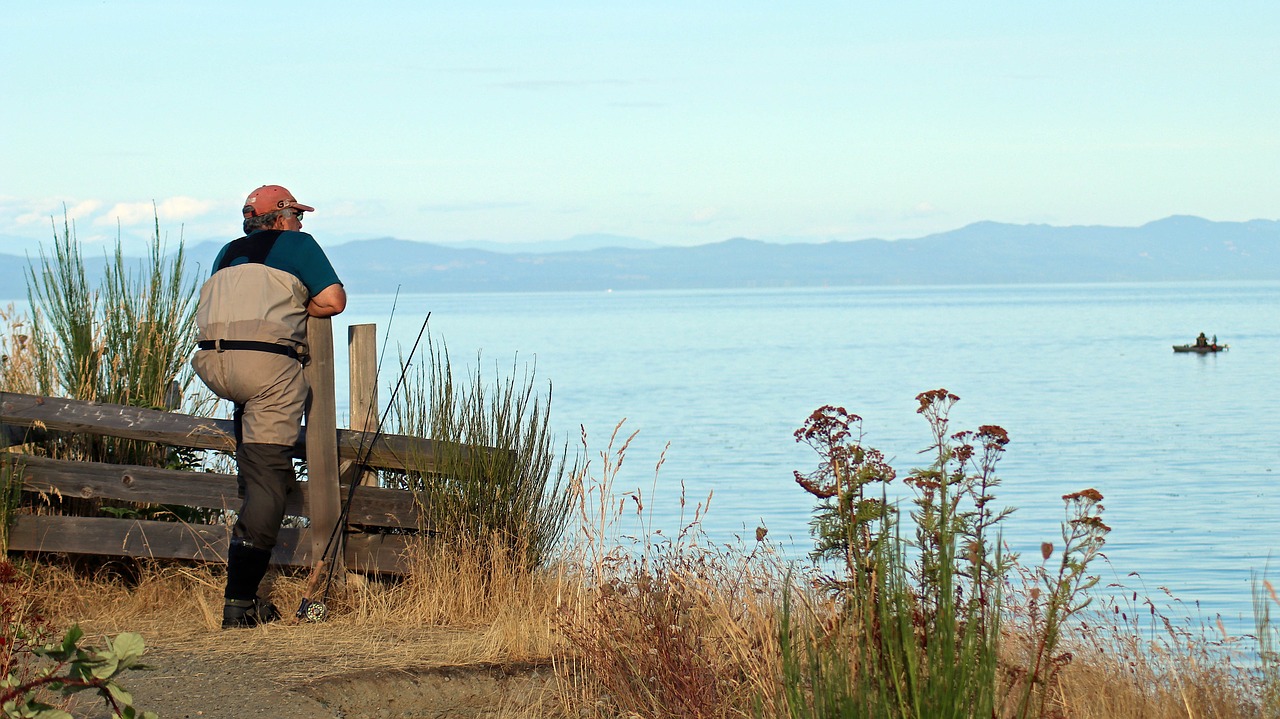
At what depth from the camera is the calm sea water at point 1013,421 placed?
14.9 metres

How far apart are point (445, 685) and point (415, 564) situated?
135 centimetres

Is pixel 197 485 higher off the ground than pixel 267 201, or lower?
lower

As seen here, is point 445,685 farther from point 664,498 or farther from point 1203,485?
point 1203,485

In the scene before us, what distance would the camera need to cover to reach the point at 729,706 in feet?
16.1

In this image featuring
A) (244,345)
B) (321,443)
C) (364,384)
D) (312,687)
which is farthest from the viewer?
(364,384)

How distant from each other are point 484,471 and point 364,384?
31.2 inches

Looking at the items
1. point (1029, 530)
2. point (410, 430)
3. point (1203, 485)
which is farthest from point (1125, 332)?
point (410, 430)

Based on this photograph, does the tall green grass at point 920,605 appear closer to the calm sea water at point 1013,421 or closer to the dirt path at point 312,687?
the dirt path at point 312,687

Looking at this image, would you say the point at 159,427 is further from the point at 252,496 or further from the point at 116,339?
the point at 116,339

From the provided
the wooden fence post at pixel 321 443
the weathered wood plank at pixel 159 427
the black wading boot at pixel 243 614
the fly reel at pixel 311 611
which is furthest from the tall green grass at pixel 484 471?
the black wading boot at pixel 243 614

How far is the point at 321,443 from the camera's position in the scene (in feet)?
21.6

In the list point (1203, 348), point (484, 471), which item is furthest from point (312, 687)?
point (1203, 348)

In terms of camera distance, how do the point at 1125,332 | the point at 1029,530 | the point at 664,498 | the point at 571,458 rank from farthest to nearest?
the point at 1125,332 < the point at 571,458 < the point at 664,498 < the point at 1029,530

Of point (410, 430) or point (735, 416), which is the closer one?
point (410, 430)
